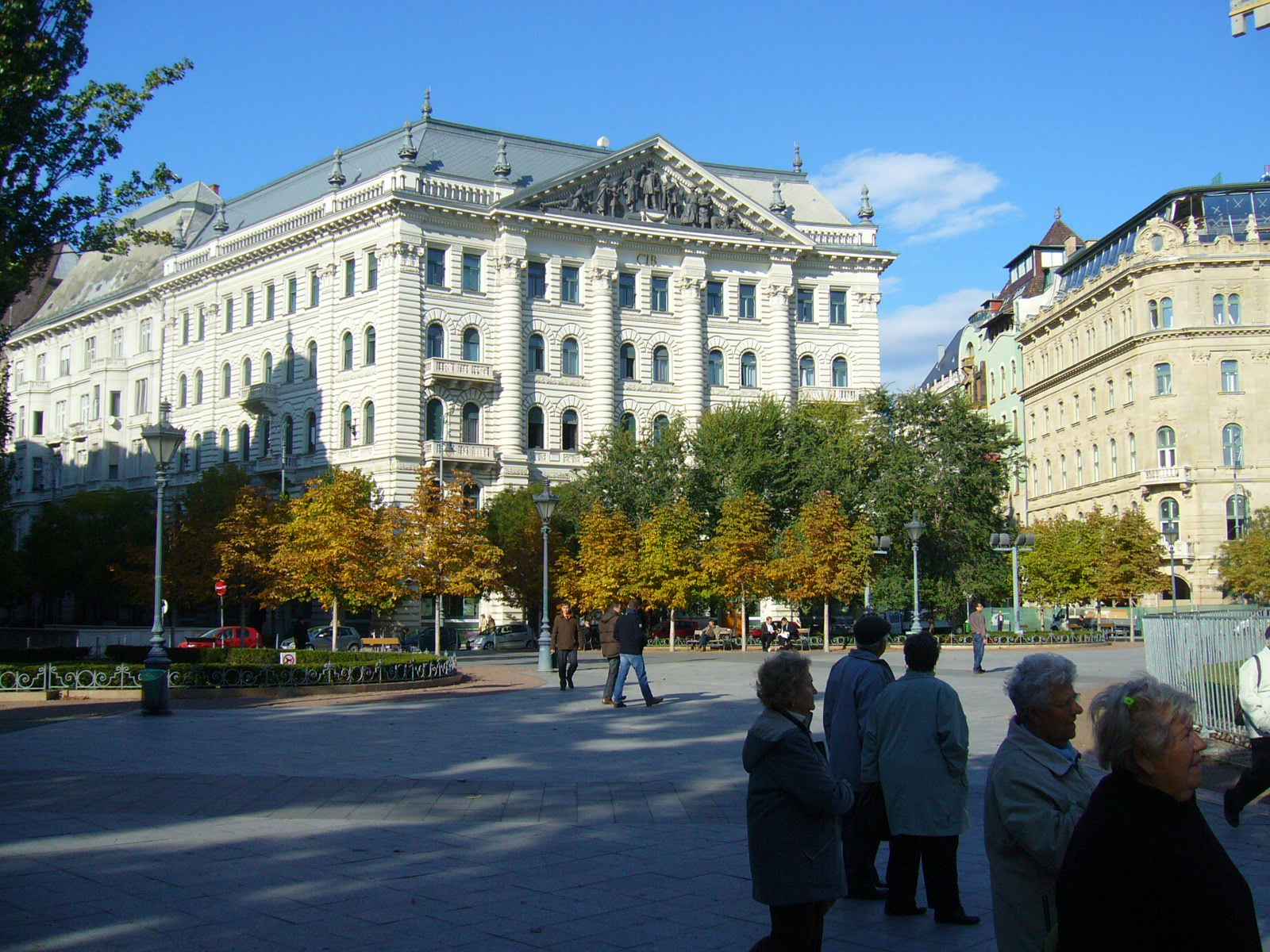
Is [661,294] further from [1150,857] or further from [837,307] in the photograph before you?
[1150,857]

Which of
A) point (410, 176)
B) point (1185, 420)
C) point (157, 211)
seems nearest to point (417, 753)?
point (410, 176)

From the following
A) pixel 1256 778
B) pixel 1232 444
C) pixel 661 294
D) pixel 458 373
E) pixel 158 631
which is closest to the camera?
pixel 1256 778

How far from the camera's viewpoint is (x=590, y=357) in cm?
6253

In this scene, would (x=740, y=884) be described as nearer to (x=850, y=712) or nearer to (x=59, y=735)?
(x=850, y=712)

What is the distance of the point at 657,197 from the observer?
64375 millimetres

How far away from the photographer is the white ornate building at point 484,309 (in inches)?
2303

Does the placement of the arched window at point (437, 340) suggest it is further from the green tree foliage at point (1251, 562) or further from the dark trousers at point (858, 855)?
the dark trousers at point (858, 855)

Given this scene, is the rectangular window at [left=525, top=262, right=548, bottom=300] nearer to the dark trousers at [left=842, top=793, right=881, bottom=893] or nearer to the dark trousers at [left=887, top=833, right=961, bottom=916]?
the dark trousers at [left=842, top=793, right=881, bottom=893]

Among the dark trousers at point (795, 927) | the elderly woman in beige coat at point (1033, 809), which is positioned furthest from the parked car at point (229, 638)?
the elderly woman in beige coat at point (1033, 809)

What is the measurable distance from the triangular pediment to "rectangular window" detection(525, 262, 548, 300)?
2.83 metres

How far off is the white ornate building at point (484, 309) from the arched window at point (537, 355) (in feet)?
0.30

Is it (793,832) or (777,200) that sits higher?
(777,200)

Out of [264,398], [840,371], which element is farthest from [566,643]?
[840,371]

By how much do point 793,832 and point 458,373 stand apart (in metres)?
53.8
